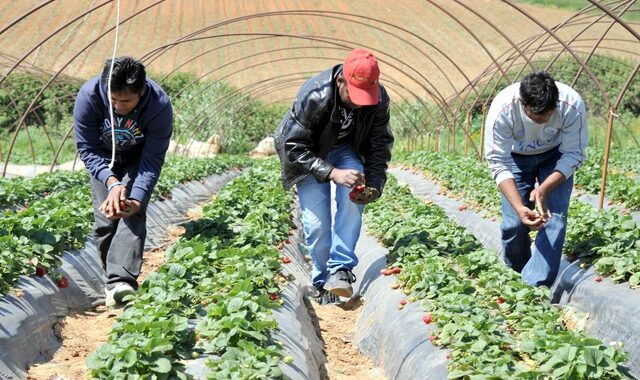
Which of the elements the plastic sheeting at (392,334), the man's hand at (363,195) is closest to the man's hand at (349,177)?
the man's hand at (363,195)

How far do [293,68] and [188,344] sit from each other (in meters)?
44.3

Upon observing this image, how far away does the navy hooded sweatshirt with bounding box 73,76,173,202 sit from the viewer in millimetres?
5508

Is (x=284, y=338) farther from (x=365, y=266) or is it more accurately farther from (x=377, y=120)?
(x=365, y=266)

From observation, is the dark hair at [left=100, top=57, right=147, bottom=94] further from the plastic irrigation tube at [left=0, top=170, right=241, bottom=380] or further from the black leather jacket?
the plastic irrigation tube at [left=0, top=170, right=241, bottom=380]

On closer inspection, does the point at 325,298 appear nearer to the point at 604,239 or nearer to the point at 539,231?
the point at 539,231

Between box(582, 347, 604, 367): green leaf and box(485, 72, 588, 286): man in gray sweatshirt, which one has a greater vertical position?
box(485, 72, 588, 286): man in gray sweatshirt

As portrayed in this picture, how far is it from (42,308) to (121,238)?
79 centimetres

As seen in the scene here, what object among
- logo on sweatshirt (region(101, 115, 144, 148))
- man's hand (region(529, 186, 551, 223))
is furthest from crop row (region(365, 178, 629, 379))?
logo on sweatshirt (region(101, 115, 144, 148))

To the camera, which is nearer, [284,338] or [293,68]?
[284,338]

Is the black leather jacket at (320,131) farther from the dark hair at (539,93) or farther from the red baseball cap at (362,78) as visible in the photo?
the dark hair at (539,93)

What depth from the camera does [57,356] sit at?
451cm

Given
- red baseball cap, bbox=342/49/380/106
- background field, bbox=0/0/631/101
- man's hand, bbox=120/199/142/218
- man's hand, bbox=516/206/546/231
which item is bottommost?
man's hand, bbox=516/206/546/231

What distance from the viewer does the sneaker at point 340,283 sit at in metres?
5.79

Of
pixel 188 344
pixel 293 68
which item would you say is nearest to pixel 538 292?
pixel 188 344
